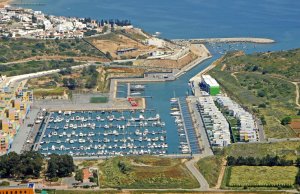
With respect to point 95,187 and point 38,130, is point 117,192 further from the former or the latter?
point 38,130

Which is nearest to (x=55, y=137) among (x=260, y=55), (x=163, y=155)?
(x=163, y=155)

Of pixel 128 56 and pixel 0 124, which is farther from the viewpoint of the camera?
pixel 128 56

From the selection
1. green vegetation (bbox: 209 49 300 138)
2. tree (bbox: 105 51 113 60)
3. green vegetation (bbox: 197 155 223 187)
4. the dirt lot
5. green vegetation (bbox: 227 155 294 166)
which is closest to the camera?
green vegetation (bbox: 197 155 223 187)

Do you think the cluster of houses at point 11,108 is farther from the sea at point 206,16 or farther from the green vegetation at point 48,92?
the sea at point 206,16

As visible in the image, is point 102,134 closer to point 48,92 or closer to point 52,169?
point 52,169

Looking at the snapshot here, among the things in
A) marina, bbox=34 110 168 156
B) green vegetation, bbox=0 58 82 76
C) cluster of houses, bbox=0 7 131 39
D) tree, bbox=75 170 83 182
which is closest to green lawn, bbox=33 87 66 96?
marina, bbox=34 110 168 156

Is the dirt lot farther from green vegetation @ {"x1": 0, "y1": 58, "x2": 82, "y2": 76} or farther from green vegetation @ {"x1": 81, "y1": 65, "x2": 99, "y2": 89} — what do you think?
green vegetation @ {"x1": 0, "y1": 58, "x2": 82, "y2": 76}

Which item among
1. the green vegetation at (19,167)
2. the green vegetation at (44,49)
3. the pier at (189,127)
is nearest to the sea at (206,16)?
the pier at (189,127)
